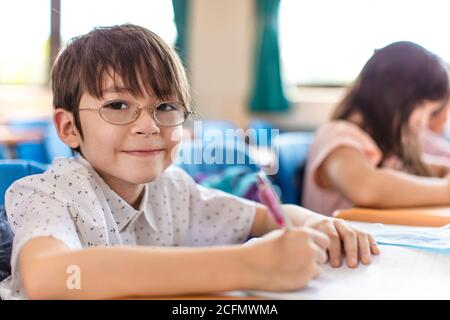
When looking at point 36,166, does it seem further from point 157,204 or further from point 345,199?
point 345,199

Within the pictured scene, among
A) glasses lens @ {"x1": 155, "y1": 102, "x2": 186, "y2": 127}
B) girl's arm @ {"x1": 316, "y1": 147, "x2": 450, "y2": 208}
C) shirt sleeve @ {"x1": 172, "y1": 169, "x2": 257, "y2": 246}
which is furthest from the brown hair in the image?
glasses lens @ {"x1": 155, "y1": 102, "x2": 186, "y2": 127}

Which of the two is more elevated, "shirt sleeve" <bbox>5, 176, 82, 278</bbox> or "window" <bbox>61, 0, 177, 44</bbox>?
"window" <bbox>61, 0, 177, 44</bbox>

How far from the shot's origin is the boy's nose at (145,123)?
751 mm

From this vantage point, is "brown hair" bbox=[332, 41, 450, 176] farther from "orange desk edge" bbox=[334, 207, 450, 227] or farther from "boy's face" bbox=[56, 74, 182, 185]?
"boy's face" bbox=[56, 74, 182, 185]

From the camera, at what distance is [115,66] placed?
0.75 metres

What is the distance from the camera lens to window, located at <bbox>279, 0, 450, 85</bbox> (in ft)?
7.25

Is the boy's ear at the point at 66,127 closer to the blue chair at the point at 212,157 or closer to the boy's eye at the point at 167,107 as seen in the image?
the boy's eye at the point at 167,107

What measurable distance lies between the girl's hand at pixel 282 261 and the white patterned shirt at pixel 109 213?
7.4 inches

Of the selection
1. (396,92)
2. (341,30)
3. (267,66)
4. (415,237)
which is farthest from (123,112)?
(267,66)

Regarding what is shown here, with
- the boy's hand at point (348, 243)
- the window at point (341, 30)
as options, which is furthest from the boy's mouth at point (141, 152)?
the window at point (341, 30)

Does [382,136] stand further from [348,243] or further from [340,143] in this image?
[348,243]

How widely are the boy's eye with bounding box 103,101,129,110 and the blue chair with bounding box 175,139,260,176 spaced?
45cm

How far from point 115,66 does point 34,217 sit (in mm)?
228

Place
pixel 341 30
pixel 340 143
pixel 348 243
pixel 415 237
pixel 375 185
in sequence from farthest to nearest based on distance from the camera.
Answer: pixel 341 30
pixel 340 143
pixel 375 185
pixel 415 237
pixel 348 243
